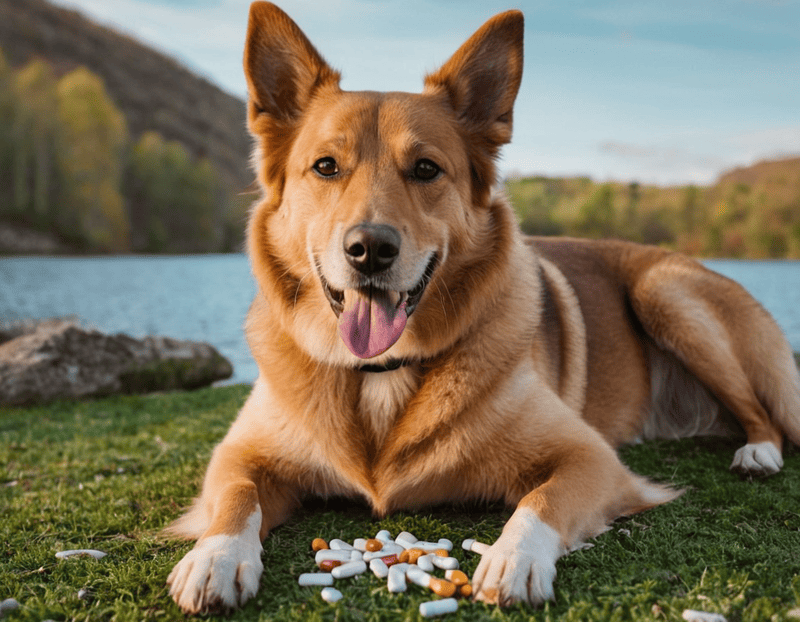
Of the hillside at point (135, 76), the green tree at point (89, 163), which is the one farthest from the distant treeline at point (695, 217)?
the hillside at point (135, 76)

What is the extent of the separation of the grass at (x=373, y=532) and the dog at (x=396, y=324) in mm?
123

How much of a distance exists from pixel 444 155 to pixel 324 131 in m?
0.59

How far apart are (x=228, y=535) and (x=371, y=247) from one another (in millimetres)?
1246

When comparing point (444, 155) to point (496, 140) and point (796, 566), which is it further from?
point (796, 566)

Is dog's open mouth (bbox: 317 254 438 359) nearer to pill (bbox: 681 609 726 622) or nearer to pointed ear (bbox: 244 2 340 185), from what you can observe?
pointed ear (bbox: 244 2 340 185)

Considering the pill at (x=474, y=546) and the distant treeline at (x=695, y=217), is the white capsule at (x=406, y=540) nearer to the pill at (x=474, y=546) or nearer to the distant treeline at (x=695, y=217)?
the pill at (x=474, y=546)

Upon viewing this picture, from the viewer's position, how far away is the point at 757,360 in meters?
4.38

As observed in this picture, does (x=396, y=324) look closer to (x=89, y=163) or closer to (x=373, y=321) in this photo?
(x=373, y=321)

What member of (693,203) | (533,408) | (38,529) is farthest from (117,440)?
(693,203)

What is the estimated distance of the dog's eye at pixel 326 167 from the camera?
3.11 m

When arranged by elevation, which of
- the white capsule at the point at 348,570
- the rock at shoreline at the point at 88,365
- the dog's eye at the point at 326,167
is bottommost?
the rock at shoreline at the point at 88,365

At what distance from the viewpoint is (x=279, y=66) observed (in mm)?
3398

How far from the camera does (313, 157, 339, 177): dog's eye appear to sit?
3105 mm

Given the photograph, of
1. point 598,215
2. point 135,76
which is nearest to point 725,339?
point 598,215
